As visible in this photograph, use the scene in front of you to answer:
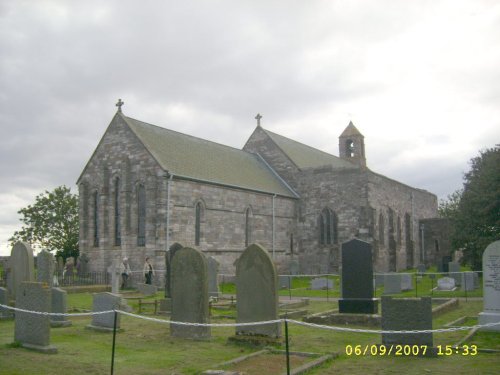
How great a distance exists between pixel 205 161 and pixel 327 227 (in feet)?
33.6

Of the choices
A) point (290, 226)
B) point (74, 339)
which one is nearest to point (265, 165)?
point (290, 226)

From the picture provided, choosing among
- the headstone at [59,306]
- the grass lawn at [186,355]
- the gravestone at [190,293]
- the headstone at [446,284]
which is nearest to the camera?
the grass lawn at [186,355]

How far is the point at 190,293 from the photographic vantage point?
11.5m

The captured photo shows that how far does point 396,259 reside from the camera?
125 feet

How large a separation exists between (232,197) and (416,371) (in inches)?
919

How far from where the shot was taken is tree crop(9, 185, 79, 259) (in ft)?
165

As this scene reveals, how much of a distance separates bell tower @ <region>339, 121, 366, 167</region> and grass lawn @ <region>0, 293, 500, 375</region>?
32080mm

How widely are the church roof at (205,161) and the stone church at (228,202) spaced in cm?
11

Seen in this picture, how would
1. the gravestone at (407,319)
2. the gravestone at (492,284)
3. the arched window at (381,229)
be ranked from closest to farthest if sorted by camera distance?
the gravestone at (407,319) → the gravestone at (492,284) → the arched window at (381,229)

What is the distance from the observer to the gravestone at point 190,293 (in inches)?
450

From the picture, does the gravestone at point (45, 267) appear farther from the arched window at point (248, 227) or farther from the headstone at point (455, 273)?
the arched window at point (248, 227)

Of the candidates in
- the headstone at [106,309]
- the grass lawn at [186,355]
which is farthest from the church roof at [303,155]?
the headstone at [106,309]

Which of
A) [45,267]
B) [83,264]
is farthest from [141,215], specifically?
[45,267]

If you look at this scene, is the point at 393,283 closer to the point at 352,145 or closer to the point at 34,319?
the point at 34,319
